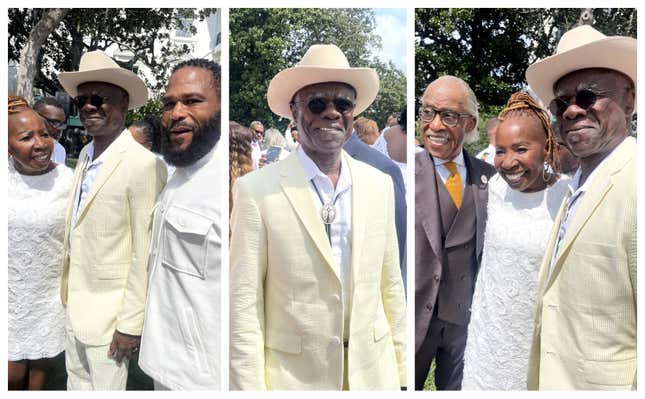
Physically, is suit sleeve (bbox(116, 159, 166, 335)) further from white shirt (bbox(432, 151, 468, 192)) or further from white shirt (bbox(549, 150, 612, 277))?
white shirt (bbox(549, 150, 612, 277))

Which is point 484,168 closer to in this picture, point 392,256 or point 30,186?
point 392,256

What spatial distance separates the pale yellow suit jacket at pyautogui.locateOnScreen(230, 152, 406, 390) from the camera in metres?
3.42

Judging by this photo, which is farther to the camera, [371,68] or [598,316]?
[371,68]

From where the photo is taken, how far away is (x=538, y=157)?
11.8 feet

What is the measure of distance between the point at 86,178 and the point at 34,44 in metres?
0.93

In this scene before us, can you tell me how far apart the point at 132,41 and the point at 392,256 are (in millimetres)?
2121

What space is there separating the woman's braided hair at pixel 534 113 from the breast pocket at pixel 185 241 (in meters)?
1.98

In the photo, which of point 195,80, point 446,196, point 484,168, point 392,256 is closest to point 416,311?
point 392,256

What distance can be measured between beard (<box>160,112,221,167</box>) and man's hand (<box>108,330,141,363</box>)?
1.12 metres

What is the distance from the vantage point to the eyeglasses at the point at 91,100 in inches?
143

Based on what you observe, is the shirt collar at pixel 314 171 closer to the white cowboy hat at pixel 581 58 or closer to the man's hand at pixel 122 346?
the white cowboy hat at pixel 581 58

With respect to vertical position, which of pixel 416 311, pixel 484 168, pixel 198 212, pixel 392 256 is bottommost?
pixel 416 311

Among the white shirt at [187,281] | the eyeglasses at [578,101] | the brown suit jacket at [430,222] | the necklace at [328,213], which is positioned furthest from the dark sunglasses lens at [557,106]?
the white shirt at [187,281]

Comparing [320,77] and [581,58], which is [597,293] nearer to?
[581,58]
